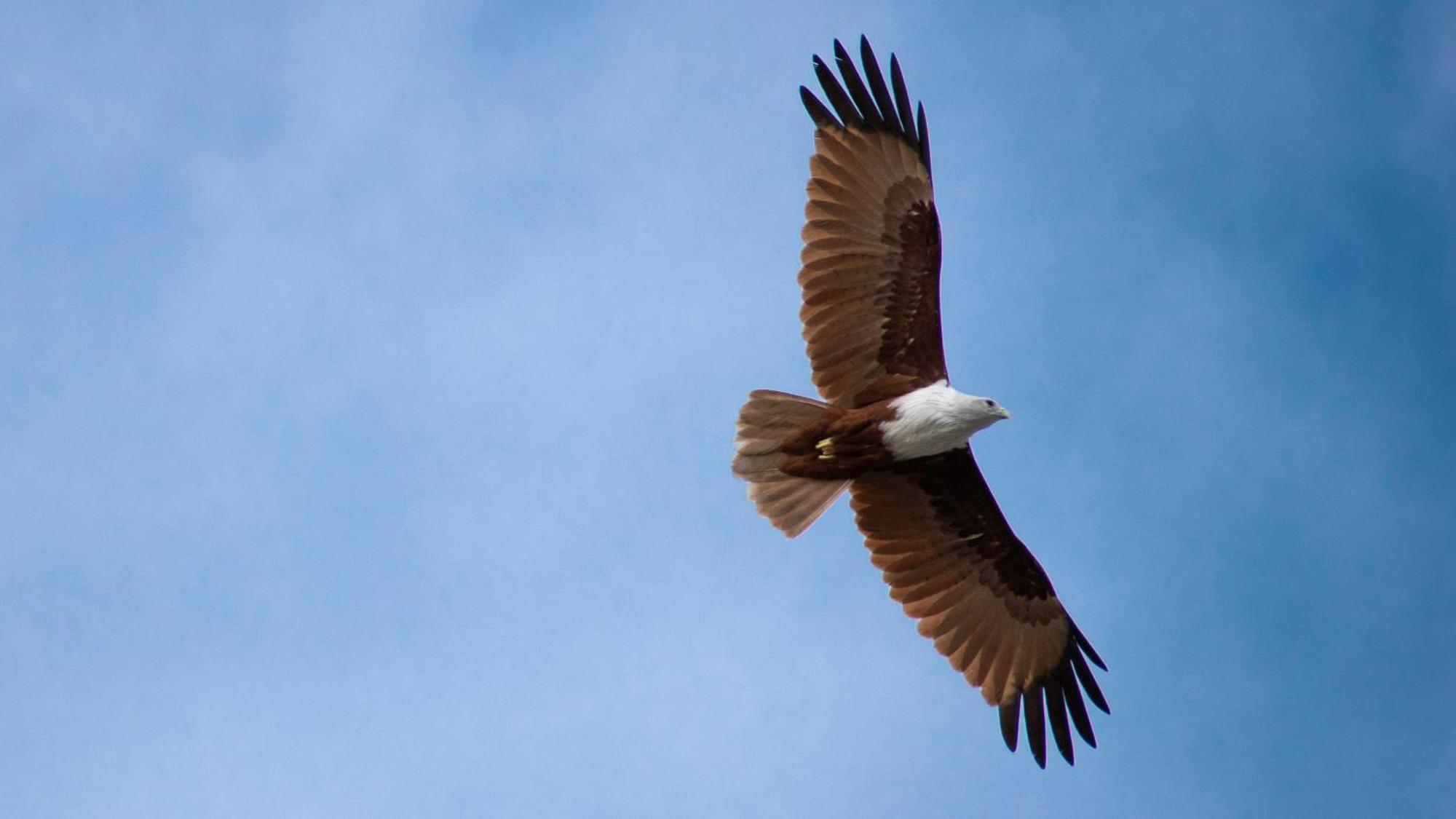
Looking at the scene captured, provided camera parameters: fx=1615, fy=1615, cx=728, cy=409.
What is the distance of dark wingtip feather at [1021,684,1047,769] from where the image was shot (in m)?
10.9

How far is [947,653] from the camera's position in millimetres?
11000

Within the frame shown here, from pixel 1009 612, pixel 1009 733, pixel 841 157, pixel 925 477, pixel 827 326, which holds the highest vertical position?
pixel 841 157

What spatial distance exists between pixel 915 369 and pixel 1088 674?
2547mm

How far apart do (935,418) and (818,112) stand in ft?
6.93

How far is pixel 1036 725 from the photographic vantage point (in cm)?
1098

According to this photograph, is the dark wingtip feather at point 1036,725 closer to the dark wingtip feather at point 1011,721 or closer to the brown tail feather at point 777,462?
the dark wingtip feather at point 1011,721

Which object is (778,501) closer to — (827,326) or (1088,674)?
(827,326)

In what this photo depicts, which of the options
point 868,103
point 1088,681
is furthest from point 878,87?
point 1088,681

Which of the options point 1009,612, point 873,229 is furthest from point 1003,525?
point 873,229

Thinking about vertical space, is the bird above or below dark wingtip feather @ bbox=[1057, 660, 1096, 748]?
above

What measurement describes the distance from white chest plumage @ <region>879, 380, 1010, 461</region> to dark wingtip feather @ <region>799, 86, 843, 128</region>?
1.81 m

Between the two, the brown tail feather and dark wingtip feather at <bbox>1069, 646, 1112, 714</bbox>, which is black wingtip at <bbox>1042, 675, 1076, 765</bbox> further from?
the brown tail feather

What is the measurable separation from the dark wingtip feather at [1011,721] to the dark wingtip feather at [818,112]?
4062 millimetres

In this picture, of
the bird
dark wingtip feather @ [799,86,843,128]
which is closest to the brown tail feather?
the bird
